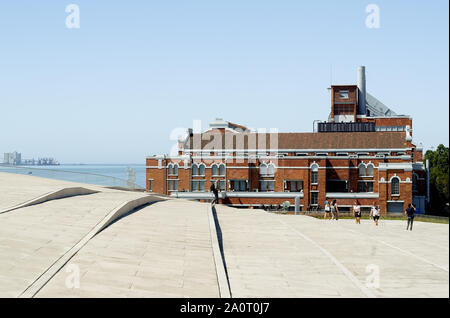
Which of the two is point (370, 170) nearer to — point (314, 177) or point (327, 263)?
point (314, 177)

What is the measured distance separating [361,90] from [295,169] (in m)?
32.3

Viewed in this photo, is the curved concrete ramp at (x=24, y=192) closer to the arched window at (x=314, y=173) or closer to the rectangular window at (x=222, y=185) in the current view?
the rectangular window at (x=222, y=185)

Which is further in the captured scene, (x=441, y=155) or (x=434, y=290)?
(x=441, y=155)

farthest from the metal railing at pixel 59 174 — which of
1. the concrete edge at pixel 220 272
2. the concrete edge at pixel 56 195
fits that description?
the concrete edge at pixel 220 272

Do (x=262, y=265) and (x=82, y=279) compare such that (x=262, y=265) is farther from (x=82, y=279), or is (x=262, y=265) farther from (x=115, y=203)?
(x=115, y=203)

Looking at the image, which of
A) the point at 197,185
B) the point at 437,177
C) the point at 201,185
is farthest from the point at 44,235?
the point at 437,177

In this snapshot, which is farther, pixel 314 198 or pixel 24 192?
pixel 314 198

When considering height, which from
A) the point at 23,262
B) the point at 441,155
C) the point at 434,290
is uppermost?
the point at 441,155

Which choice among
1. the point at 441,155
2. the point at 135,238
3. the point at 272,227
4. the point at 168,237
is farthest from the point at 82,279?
the point at 441,155

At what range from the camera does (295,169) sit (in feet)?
207

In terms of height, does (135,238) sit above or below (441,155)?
below

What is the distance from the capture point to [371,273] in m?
14.4

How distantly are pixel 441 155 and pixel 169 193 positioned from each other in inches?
1759

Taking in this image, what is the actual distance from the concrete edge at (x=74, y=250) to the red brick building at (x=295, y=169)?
4218 cm
